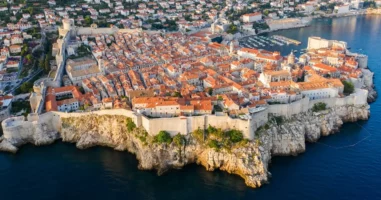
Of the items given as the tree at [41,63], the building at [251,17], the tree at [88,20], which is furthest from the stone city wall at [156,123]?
the building at [251,17]

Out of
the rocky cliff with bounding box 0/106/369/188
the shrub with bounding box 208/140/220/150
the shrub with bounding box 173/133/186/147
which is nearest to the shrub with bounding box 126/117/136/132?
the rocky cliff with bounding box 0/106/369/188

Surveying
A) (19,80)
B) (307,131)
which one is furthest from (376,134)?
(19,80)

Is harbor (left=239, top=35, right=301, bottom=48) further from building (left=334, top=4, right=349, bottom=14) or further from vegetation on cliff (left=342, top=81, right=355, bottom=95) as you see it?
building (left=334, top=4, right=349, bottom=14)

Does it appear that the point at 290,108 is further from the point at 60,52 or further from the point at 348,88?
the point at 60,52

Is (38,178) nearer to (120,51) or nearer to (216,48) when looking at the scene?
(120,51)

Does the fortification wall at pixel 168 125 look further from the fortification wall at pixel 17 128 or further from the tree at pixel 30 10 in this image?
the tree at pixel 30 10

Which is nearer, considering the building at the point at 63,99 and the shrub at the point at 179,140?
the shrub at the point at 179,140
